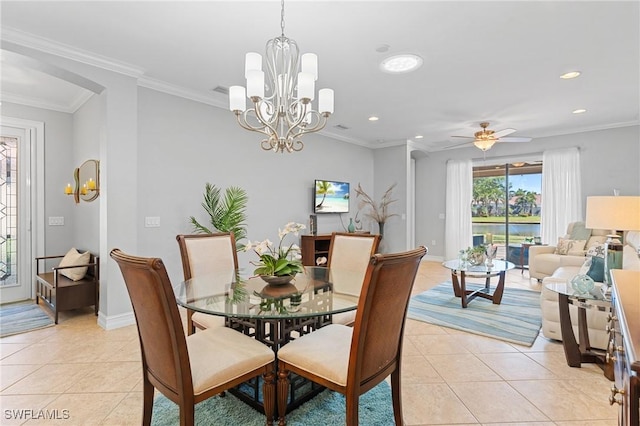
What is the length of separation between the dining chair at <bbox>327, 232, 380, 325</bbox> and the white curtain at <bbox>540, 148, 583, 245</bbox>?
4984mm

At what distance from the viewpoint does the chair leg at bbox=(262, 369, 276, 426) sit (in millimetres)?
1631

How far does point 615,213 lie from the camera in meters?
2.36

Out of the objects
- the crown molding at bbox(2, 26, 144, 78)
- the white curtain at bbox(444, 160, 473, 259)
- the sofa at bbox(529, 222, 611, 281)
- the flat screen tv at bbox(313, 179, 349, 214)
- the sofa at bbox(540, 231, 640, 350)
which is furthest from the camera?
the white curtain at bbox(444, 160, 473, 259)

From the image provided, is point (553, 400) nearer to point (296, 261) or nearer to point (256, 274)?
point (296, 261)

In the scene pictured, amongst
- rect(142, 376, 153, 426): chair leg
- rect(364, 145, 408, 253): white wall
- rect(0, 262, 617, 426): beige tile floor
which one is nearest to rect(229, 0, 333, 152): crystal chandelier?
rect(142, 376, 153, 426): chair leg

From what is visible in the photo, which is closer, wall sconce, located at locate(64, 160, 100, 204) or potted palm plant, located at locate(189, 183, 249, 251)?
wall sconce, located at locate(64, 160, 100, 204)

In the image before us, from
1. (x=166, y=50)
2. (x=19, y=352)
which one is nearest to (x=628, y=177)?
(x=166, y=50)

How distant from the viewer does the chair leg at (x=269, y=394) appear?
5.35 ft

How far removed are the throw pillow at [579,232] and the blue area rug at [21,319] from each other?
23.1 ft

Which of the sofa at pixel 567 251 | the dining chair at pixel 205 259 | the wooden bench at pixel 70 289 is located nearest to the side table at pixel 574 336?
the dining chair at pixel 205 259

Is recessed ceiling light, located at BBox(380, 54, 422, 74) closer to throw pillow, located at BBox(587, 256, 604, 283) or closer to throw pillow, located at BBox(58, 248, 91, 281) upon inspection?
throw pillow, located at BBox(587, 256, 604, 283)

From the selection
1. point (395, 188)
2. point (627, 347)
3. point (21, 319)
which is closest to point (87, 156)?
point (21, 319)

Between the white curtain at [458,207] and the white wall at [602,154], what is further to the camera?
the white curtain at [458,207]

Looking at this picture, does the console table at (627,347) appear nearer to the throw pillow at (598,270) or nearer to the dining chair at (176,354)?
the dining chair at (176,354)
